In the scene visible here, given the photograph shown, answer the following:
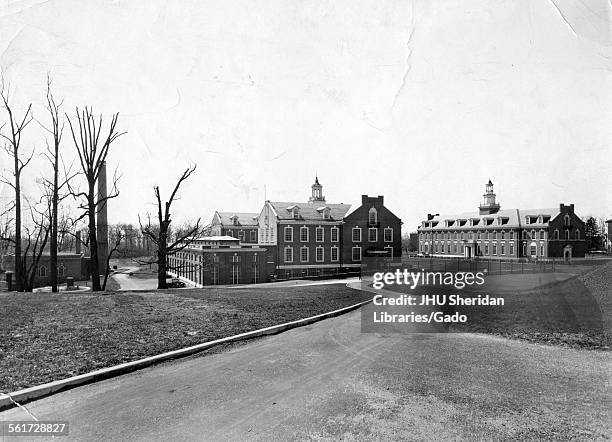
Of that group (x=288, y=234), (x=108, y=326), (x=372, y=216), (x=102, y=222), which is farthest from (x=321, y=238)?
(x=108, y=326)

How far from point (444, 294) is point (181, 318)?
1119 cm

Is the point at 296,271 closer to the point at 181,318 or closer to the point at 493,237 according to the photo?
the point at 493,237

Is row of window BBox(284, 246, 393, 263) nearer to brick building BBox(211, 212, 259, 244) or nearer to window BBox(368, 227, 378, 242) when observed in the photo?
window BBox(368, 227, 378, 242)

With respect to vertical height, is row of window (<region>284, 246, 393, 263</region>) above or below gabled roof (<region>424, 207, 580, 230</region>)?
below

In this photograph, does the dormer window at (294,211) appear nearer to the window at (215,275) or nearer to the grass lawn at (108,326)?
the window at (215,275)

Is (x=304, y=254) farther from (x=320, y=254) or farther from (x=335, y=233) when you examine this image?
(x=335, y=233)

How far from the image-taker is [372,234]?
51.0 m

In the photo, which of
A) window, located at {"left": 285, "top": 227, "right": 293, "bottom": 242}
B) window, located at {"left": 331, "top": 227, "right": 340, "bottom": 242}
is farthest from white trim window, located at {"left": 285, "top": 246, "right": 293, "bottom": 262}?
window, located at {"left": 331, "top": 227, "right": 340, "bottom": 242}

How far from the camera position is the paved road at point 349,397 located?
205 inches

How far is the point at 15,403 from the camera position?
5.78 m

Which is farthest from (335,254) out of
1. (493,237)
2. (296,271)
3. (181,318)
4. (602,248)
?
(602,248)

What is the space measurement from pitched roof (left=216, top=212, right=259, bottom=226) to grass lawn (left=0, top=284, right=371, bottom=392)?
4739 cm

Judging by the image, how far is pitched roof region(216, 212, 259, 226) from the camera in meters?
63.7

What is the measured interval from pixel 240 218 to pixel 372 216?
23978 millimetres
